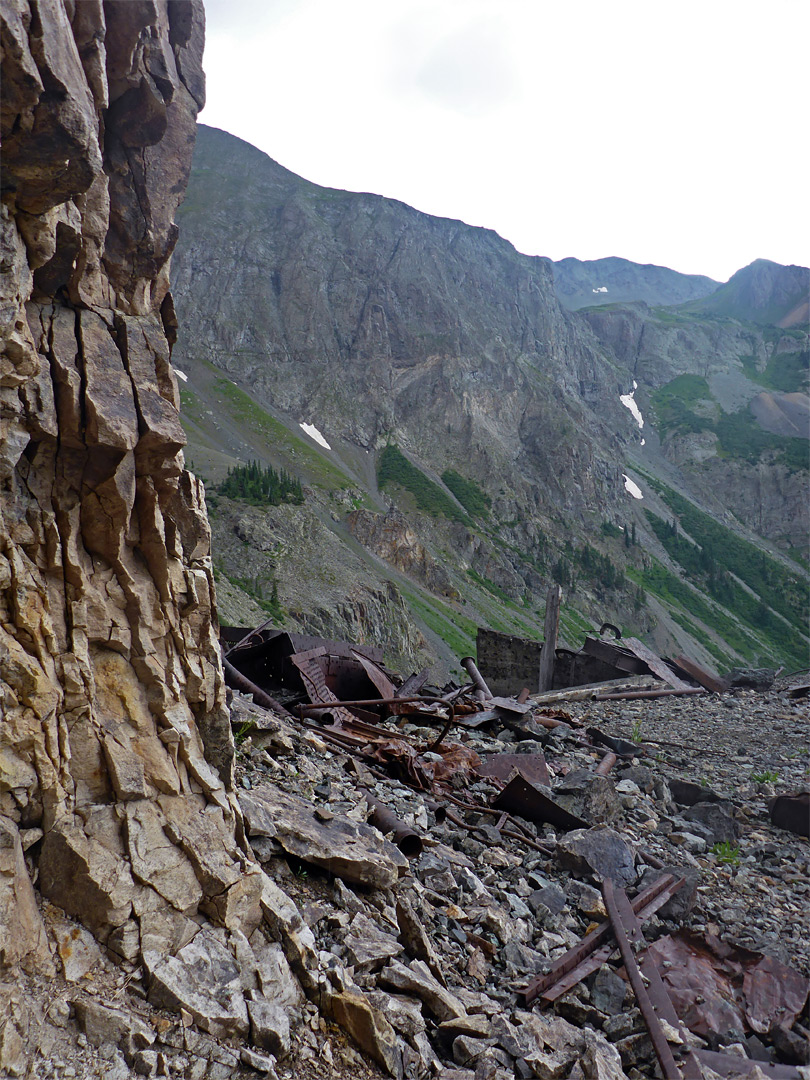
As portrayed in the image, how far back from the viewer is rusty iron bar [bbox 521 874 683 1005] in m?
4.28

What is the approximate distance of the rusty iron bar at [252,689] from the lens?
9.18 metres

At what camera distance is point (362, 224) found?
132 meters

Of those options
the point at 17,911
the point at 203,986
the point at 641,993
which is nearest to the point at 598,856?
the point at 641,993

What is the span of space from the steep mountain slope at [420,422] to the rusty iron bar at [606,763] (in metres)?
41.7

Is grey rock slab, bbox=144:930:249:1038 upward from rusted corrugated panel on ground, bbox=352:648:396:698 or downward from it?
upward

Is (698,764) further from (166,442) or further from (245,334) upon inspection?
(245,334)

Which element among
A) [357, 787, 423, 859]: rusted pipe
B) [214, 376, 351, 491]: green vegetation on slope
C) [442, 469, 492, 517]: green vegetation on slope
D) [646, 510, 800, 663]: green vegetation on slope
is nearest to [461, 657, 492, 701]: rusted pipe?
[357, 787, 423, 859]: rusted pipe

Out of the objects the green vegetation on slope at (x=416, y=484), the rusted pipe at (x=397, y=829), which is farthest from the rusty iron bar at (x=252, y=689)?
the green vegetation on slope at (x=416, y=484)

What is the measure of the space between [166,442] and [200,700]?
69.4 inches

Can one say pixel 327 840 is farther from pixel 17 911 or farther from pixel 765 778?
pixel 765 778

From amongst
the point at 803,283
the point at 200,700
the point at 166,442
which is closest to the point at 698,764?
the point at 200,700

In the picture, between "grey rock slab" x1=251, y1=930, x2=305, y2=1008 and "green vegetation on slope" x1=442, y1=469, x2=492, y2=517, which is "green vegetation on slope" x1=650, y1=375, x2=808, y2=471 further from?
"grey rock slab" x1=251, y1=930, x2=305, y2=1008

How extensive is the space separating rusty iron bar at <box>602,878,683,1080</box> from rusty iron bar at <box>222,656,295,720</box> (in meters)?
4.98

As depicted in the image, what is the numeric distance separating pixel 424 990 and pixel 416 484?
311 ft
